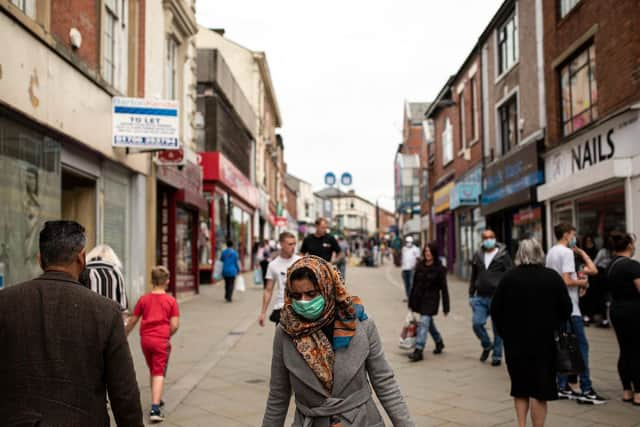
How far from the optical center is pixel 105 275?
569cm

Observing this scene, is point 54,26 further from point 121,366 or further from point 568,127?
point 568,127

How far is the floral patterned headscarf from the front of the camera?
2.85 m

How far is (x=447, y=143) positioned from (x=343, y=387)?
2714cm

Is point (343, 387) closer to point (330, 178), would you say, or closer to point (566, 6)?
point (566, 6)

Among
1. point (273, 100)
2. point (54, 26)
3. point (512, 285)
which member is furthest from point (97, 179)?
point (273, 100)

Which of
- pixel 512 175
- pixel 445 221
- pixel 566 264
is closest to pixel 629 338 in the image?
pixel 566 264

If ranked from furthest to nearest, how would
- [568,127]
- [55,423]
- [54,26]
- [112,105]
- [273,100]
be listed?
[273,100] < [568,127] < [112,105] < [54,26] < [55,423]

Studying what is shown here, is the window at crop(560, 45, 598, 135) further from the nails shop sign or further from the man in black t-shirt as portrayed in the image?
the man in black t-shirt

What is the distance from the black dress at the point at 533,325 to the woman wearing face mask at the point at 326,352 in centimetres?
241

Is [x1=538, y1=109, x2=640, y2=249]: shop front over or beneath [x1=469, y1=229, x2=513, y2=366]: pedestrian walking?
over

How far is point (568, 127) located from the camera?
49.8 feet

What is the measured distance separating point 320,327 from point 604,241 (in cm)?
1167

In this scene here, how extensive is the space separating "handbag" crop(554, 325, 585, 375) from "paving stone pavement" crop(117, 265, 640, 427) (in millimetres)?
870

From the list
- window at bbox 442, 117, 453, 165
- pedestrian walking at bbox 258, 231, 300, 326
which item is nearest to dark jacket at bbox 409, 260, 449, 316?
pedestrian walking at bbox 258, 231, 300, 326
